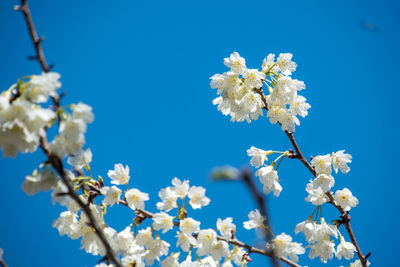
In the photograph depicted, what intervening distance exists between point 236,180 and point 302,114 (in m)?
2.64

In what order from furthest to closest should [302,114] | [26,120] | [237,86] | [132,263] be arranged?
[302,114] → [237,86] → [132,263] → [26,120]

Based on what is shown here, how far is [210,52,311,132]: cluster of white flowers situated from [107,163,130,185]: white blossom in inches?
40.3

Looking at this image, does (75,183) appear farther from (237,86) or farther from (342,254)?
(342,254)

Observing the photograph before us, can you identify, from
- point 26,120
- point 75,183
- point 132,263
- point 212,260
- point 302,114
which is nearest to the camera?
point 26,120

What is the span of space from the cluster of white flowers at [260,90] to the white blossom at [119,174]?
102cm

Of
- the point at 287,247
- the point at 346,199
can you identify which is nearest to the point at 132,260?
the point at 287,247

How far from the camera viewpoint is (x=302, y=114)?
330 centimetres

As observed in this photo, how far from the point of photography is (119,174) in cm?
290

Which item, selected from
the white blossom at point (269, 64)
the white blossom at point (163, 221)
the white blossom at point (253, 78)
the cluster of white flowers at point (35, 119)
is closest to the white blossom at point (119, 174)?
the white blossom at point (163, 221)

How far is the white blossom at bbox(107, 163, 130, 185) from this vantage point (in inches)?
112

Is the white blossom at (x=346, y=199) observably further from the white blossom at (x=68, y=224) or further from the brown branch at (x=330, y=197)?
the white blossom at (x=68, y=224)

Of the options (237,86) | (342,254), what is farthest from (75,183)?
(342,254)

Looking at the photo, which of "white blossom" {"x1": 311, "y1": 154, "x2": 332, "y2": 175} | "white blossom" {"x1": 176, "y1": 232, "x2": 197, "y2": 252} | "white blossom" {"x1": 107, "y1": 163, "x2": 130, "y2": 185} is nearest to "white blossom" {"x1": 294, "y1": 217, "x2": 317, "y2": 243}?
"white blossom" {"x1": 311, "y1": 154, "x2": 332, "y2": 175}

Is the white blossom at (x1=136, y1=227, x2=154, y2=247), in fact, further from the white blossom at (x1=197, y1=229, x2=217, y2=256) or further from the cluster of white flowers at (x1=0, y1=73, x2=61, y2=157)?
the cluster of white flowers at (x1=0, y1=73, x2=61, y2=157)
